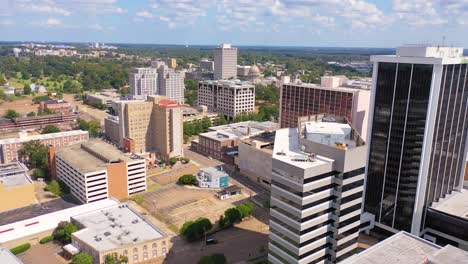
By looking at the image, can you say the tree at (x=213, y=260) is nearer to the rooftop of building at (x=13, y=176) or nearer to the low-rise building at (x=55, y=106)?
the rooftop of building at (x=13, y=176)

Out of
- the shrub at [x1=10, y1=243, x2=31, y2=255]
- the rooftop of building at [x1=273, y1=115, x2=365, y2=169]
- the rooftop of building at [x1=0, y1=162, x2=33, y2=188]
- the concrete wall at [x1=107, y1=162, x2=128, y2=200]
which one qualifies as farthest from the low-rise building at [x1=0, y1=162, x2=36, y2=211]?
the rooftop of building at [x1=273, y1=115, x2=365, y2=169]

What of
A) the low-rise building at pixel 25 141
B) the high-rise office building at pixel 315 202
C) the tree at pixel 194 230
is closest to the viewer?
the high-rise office building at pixel 315 202

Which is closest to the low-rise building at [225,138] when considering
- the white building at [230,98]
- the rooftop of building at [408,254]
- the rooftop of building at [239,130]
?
the rooftop of building at [239,130]

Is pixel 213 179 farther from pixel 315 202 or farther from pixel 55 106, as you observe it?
pixel 55 106

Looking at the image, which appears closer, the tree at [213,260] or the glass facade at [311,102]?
the tree at [213,260]

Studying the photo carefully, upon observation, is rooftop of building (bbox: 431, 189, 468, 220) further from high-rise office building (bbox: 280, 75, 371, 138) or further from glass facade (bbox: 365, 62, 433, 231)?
high-rise office building (bbox: 280, 75, 371, 138)

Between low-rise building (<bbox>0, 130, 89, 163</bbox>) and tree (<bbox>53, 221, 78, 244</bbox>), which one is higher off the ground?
low-rise building (<bbox>0, 130, 89, 163</bbox>)

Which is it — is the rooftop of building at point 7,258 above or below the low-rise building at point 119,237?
above
